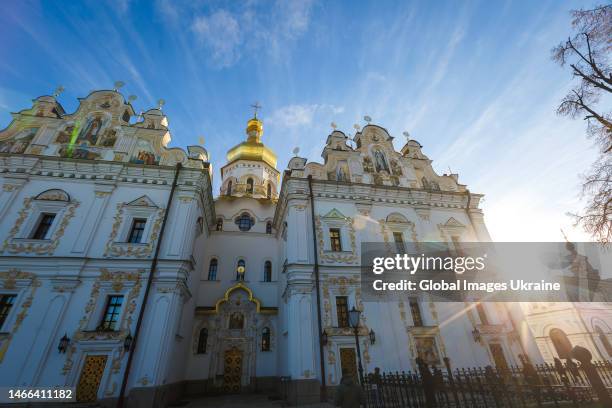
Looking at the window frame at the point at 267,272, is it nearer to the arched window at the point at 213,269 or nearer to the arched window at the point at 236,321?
the arched window at the point at 236,321

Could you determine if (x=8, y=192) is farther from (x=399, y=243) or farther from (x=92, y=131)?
(x=399, y=243)

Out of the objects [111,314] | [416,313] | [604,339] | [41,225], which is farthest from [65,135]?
[604,339]

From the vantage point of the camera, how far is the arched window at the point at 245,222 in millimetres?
22094

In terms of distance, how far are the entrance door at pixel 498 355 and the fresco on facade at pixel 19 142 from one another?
2753cm

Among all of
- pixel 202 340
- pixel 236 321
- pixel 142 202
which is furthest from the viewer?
pixel 236 321

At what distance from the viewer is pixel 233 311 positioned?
17.6 m

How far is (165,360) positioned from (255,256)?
30.4 ft

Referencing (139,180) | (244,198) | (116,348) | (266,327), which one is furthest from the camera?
(244,198)

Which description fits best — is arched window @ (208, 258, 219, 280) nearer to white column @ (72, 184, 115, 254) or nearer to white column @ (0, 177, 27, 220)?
white column @ (72, 184, 115, 254)

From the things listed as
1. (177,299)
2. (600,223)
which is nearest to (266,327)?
(177,299)

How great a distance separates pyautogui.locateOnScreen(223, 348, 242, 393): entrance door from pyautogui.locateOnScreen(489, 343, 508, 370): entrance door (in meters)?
13.6

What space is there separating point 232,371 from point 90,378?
7.05 meters

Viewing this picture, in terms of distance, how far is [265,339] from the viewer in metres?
17.2

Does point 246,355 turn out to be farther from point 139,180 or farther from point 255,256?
point 139,180
